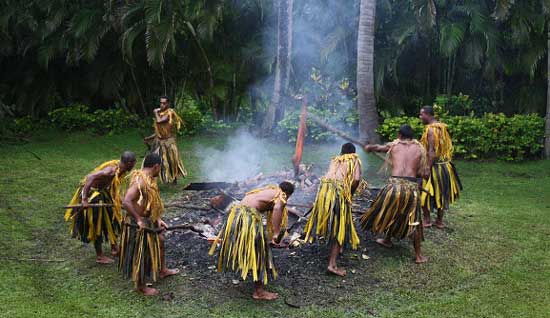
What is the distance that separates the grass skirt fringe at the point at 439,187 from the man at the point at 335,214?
59.5 inches

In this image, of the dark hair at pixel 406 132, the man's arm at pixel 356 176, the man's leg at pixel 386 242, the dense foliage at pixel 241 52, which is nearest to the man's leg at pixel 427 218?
the man's leg at pixel 386 242

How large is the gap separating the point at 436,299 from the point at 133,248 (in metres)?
2.70

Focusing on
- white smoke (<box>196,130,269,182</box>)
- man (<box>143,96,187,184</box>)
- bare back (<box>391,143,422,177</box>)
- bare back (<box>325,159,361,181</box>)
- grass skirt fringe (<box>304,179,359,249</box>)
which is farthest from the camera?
white smoke (<box>196,130,269,182</box>)

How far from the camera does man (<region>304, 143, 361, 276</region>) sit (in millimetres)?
6309

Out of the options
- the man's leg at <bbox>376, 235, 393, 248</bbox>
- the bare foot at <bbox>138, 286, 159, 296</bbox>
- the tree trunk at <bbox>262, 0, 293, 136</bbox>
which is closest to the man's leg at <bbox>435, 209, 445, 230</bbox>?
the man's leg at <bbox>376, 235, 393, 248</bbox>

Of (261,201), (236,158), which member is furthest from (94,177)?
(236,158)

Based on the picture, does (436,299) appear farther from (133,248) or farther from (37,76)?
(37,76)

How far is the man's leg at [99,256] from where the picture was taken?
659 cm

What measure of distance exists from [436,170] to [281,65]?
19.0ft

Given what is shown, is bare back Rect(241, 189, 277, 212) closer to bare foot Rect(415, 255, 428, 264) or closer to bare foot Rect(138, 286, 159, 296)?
bare foot Rect(138, 286, 159, 296)

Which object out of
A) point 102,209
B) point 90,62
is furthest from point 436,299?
point 90,62

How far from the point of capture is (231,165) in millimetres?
10820

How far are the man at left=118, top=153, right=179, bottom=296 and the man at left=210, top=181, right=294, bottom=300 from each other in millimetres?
589

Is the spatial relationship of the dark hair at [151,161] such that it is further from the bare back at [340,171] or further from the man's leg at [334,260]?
the man's leg at [334,260]
